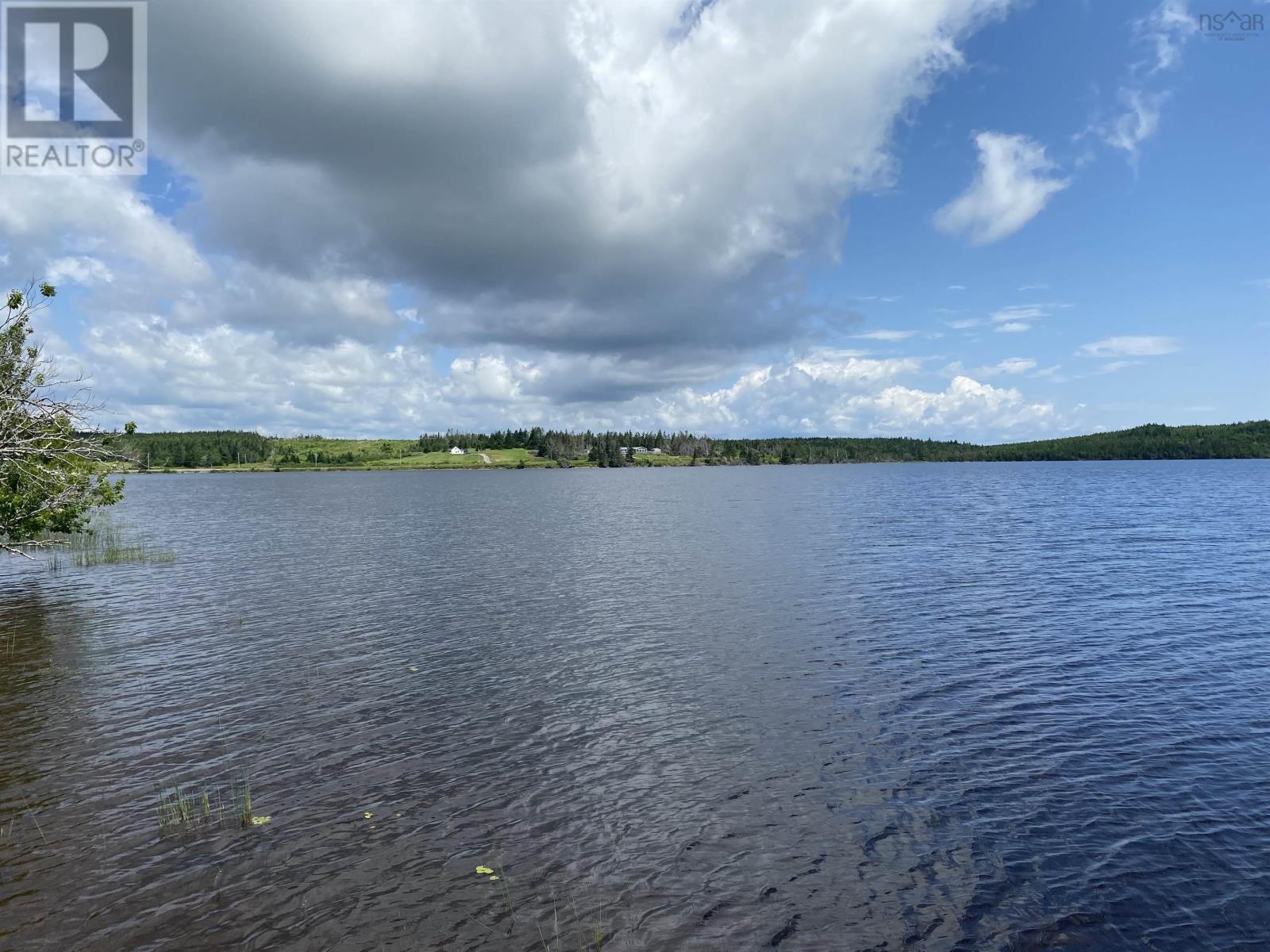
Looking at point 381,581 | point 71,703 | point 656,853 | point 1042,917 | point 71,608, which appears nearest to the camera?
point 1042,917

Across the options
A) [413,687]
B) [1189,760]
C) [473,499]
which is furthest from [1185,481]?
[413,687]

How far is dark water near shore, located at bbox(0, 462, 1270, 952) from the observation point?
13656 millimetres

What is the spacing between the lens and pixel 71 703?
83.3 ft

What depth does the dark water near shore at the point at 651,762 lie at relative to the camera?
538 inches

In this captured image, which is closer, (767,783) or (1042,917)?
(1042,917)

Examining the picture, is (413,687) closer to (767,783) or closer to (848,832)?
(767,783)

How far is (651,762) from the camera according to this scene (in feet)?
67.8

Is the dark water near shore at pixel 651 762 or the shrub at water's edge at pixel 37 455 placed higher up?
the shrub at water's edge at pixel 37 455

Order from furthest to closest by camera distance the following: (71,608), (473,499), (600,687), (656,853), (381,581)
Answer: (473,499), (381,581), (71,608), (600,687), (656,853)

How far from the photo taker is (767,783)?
1920cm

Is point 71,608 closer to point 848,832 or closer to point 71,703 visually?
point 71,703

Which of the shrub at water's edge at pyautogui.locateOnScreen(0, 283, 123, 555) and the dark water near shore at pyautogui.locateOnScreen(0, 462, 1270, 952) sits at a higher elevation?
the shrub at water's edge at pyautogui.locateOnScreen(0, 283, 123, 555)

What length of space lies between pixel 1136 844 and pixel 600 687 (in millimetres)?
17753

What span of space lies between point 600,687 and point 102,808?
16.1m
